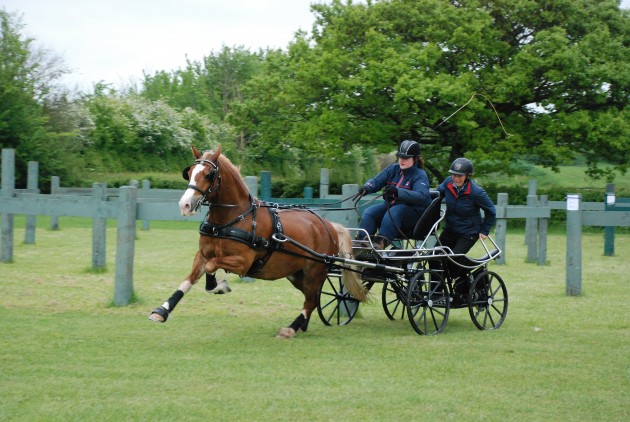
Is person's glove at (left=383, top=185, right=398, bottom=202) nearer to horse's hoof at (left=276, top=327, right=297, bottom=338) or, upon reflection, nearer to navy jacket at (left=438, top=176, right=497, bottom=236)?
navy jacket at (left=438, top=176, right=497, bottom=236)

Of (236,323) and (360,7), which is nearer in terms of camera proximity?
(236,323)

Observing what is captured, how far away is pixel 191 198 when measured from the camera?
7.63 m

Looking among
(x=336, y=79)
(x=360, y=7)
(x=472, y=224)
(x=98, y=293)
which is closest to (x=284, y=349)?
(x=472, y=224)

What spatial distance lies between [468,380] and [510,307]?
4.86 m

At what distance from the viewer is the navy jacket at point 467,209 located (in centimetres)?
956

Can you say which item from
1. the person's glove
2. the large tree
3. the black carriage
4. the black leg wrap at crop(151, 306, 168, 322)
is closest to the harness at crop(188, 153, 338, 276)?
the black carriage

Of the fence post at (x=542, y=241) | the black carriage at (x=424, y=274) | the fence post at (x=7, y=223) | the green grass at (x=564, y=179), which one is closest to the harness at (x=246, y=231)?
the black carriage at (x=424, y=274)

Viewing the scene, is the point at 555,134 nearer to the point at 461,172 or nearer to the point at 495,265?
the point at 495,265

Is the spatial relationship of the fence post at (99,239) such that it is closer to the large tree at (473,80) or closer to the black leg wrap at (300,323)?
the black leg wrap at (300,323)

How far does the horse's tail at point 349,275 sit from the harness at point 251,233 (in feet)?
3.02

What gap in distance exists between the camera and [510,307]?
37.5 ft

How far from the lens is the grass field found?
5.83 meters

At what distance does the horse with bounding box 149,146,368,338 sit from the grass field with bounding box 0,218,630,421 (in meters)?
0.57

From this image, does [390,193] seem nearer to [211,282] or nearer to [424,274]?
[424,274]
